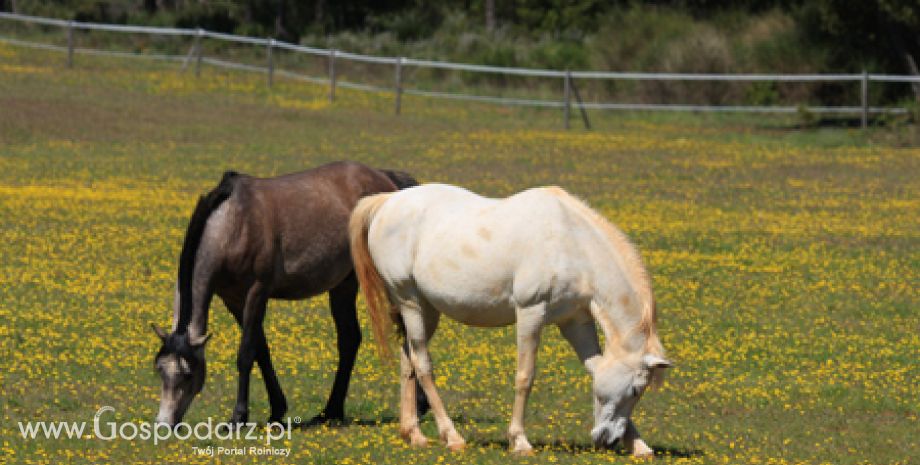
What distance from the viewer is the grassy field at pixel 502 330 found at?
11.9 m

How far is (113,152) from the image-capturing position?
3478 cm

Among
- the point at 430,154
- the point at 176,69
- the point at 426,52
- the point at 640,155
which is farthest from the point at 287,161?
the point at 426,52

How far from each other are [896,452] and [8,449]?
252 inches

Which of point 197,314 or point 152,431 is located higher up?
point 197,314

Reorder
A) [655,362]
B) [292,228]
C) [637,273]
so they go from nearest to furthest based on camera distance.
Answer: [655,362]
[637,273]
[292,228]

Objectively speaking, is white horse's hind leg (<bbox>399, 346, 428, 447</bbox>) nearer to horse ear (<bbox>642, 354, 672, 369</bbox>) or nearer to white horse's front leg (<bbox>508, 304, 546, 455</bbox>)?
white horse's front leg (<bbox>508, 304, 546, 455</bbox>)

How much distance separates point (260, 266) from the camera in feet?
38.0

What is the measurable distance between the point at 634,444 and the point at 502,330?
20.1 feet

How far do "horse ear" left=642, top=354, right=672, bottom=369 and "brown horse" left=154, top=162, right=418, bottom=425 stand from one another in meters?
2.94

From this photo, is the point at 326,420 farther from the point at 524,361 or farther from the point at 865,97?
the point at 865,97

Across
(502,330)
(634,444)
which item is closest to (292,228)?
(634,444)

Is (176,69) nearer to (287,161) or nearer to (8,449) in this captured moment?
(287,161)

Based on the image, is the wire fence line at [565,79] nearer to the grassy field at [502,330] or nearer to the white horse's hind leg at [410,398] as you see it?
the grassy field at [502,330]

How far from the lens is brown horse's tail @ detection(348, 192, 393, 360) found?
11234mm
